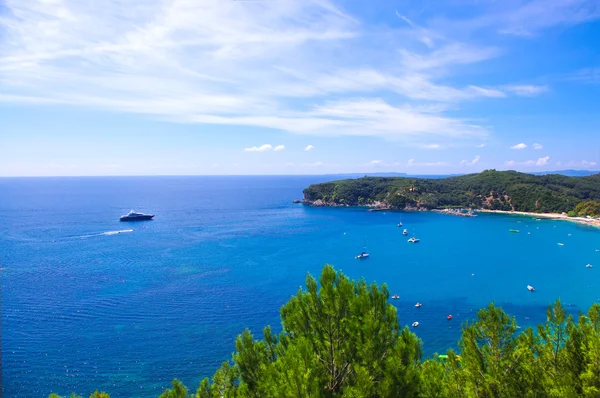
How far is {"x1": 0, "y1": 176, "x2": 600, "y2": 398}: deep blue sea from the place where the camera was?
25031mm

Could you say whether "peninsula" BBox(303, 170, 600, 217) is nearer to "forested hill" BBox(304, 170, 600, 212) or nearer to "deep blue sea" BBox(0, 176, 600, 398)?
"forested hill" BBox(304, 170, 600, 212)

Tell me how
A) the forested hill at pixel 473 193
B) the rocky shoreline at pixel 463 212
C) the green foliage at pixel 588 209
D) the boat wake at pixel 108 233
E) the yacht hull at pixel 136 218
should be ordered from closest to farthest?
the boat wake at pixel 108 233 < the yacht hull at pixel 136 218 < the rocky shoreline at pixel 463 212 < the green foliage at pixel 588 209 < the forested hill at pixel 473 193

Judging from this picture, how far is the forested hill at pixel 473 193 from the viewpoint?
336 feet

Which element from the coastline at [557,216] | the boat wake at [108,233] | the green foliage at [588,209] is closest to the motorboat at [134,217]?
the boat wake at [108,233]

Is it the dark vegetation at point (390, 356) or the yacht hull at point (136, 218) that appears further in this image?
the yacht hull at point (136, 218)

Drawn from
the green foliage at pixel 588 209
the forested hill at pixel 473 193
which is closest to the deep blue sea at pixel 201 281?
the green foliage at pixel 588 209

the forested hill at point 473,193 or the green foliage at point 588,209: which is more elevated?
the forested hill at point 473,193

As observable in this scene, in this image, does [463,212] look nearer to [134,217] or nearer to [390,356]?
[134,217]

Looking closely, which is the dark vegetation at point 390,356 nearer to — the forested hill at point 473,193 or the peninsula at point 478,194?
the peninsula at point 478,194

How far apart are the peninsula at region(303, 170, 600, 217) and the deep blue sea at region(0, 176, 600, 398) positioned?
714 inches

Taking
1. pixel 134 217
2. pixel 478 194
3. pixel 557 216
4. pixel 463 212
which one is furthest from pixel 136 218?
pixel 557 216

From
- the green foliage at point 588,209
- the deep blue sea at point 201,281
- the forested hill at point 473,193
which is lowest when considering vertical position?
the deep blue sea at point 201,281

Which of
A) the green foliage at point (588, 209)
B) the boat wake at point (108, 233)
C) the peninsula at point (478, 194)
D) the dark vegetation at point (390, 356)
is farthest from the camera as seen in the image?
the peninsula at point (478, 194)

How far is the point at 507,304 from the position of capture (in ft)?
118
